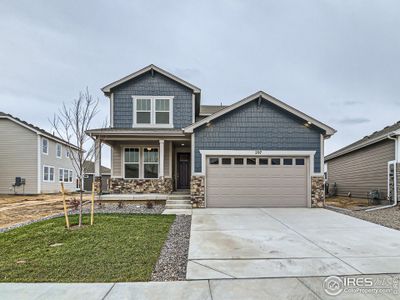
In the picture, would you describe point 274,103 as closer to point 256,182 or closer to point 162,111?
point 256,182

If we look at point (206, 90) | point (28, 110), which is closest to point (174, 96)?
point (206, 90)

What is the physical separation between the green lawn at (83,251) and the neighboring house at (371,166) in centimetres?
1137

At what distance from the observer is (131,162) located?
46.0 ft

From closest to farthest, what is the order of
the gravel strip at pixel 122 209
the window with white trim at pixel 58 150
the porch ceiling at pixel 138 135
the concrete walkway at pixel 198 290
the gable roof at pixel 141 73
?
the concrete walkway at pixel 198 290, the gravel strip at pixel 122 209, the porch ceiling at pixel 138 135, the gable roof at pixel 141 73, the window with white trim at pixel 58 150

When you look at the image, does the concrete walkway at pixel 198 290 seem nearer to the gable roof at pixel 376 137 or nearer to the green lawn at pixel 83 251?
the green lawn at pixel 83 251

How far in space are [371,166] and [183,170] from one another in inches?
419

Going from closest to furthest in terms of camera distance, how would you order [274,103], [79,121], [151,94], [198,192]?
[79,121] → [198,192] → [274,103] → [151,94]

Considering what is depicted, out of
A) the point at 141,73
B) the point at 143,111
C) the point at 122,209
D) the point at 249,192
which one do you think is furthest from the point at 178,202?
the point at 141,73

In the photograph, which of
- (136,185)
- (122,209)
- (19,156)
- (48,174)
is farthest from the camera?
(48,174)

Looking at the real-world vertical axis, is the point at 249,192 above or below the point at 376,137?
below

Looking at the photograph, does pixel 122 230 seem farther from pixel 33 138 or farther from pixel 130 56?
pixel 33 138

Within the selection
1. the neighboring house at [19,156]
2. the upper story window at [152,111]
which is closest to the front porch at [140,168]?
the upper story window at [152,111]

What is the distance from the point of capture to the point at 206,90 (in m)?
22.0

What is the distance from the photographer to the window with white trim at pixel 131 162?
14.0 m
